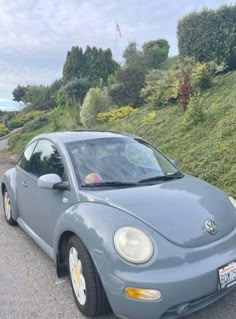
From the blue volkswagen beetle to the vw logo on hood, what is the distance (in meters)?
0.01

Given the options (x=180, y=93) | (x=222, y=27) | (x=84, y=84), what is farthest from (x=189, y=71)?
(x=84, y=84)

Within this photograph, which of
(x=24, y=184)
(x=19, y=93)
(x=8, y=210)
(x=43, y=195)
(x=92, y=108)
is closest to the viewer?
(x=43, y=195)

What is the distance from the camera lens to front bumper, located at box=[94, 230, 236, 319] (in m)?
2.48

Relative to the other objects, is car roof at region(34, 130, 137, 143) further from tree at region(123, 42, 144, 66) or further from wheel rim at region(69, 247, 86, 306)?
tree at region(123, 42, 144, 66)

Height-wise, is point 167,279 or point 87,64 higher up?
point 87,64

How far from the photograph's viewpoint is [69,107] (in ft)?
51.2

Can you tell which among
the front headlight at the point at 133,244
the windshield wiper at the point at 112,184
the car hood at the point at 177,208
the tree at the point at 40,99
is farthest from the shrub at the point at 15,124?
the front headlight at the point at 133,244

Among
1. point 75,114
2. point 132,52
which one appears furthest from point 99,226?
point 132,52

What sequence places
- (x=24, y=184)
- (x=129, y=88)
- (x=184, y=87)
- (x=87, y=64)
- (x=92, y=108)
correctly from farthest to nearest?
(x=87, y=64) → (x=129, y=88) → (x=92, y=108) → (x=184, y=87) → (x=24, y=184)

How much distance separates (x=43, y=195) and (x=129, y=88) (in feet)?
34.6

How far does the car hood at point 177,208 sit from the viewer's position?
2.73 m

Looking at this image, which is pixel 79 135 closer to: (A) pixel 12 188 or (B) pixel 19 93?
(A) pixel 12 188

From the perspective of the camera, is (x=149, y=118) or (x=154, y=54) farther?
(x=154, y=54)

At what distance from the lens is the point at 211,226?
2.85m
